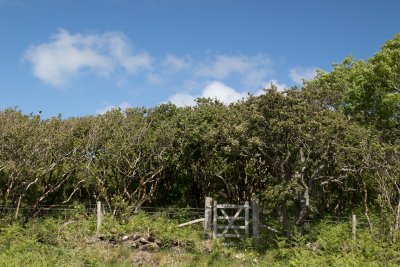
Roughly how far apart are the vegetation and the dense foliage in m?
0.06

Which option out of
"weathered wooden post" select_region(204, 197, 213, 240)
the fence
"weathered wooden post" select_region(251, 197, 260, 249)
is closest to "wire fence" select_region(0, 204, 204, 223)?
the fence

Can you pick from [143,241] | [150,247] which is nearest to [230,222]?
[150,247]

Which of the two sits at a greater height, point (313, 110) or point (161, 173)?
point (313, 110)

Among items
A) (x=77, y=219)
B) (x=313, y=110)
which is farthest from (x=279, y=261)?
(x=77, y=219)

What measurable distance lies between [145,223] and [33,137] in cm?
636

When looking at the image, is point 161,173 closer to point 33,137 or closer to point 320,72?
point 33,137

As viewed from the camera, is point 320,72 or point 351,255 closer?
point 351,255

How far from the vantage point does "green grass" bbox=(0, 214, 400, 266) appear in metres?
12.7

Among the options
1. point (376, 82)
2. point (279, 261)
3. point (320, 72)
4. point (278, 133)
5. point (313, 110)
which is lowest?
point (279, 261)

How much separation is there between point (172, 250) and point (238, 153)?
4.93m

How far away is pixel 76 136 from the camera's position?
23.3 metres

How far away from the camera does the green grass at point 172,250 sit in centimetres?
1274

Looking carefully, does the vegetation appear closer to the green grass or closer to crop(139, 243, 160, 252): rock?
the green grass

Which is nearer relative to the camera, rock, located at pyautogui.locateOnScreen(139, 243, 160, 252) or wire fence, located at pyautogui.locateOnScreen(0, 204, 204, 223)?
rock, located at pyautogui.locateOnScreen(139, 243, 160, 252)
